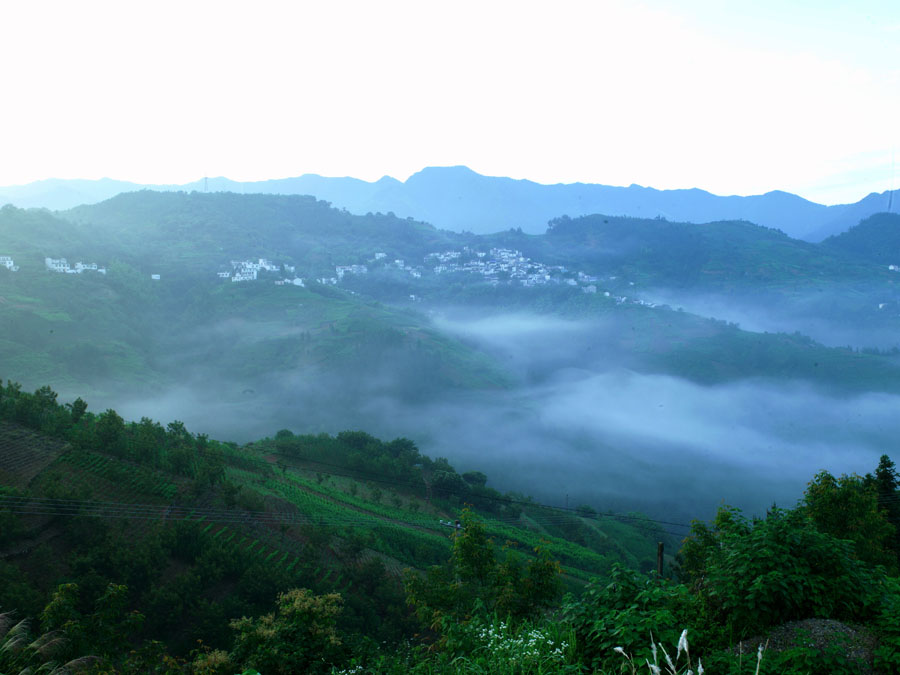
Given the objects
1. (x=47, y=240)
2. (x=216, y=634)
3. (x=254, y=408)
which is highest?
(x=47, y=240)

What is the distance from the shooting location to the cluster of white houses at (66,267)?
75500 mm

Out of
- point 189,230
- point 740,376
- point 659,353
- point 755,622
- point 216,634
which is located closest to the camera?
point 755,622

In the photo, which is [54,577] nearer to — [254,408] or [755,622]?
[755,622]

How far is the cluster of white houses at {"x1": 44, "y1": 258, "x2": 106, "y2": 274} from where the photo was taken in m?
75.5

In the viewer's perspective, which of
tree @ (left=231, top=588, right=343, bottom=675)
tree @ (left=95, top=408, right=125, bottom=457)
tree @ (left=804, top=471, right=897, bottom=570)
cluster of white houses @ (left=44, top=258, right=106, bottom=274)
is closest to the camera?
tree @ (left=231, top=588, right=343, bottom=675)

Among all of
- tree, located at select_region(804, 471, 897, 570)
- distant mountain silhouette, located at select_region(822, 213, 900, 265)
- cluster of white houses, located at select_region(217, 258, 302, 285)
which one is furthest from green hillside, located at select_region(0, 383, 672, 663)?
distant mountain silhouette, located at select_region(822, 213, 900, 265)

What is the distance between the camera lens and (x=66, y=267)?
253 ft

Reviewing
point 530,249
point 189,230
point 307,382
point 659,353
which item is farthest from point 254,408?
point 530,249

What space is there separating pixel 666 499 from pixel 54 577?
187 ft

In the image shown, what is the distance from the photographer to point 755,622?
3834 mm

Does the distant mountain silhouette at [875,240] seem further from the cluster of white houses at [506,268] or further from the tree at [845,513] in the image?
the tree at [845,513]

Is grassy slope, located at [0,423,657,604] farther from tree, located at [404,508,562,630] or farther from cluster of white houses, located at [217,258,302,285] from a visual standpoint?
cluster of white houses, located at [217,258,302,285]

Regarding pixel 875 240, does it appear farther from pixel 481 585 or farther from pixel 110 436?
pixel 110 436

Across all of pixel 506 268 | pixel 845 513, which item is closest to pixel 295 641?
pixel 845 513
